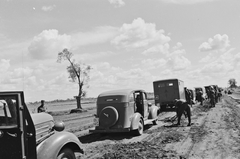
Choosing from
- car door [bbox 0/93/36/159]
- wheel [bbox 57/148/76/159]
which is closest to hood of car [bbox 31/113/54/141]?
wheel [bbox 57/148/76/159]

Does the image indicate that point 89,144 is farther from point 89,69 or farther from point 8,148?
point 89,69

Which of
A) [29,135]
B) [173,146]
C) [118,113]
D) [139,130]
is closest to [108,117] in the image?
[118,113]

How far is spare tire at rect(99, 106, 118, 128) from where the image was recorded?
10086 millimetres

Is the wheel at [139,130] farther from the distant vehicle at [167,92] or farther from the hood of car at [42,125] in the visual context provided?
the distant vehicle at [167,92]

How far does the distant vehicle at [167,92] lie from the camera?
68.9 ft

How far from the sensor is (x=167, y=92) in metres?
21.4

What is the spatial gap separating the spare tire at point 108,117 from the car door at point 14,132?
19.9ft

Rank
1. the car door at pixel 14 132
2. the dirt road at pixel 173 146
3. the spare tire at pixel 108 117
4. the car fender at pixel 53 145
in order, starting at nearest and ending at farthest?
the car door at pixel 14 132
the car fender at pixel 53 145
the dirt road at pixel 173 146
the spare tire at pixel 108 117

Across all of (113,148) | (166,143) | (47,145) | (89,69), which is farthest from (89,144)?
(89,69)

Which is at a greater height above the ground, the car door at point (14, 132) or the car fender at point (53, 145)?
the car door at point (14, 132)

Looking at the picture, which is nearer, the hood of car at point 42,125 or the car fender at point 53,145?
the car fender at point 53,145

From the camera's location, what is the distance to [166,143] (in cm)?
888

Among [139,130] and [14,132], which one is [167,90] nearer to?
[139,130]

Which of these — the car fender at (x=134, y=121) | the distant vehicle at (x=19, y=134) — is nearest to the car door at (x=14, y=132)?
the distant vehicle at (x=19, y=134)
